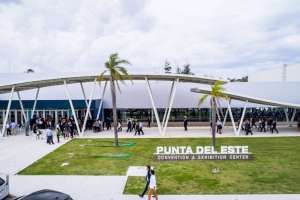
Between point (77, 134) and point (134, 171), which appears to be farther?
point (77, 134)

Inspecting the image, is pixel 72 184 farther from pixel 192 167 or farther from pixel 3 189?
pixel 192 167

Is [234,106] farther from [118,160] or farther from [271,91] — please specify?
[118,160]

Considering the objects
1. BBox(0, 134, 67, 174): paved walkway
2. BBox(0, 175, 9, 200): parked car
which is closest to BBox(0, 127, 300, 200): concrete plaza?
BBox(0, 134, 67, 174): paved walkway

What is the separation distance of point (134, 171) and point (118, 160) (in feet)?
9.19

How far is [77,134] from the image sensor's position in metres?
29.0

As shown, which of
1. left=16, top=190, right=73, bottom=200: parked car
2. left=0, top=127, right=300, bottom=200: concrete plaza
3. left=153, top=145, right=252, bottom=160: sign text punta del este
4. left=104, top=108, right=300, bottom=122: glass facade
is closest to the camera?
left=16, top=190, right=73, bottom=200: parked car

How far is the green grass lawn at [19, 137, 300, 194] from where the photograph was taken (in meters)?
13.0

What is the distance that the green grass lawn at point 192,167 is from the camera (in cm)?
1295

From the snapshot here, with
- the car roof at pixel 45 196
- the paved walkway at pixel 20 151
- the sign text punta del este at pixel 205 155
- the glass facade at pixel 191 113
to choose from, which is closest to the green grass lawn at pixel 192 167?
the sign text punta del este at pixel 205 155

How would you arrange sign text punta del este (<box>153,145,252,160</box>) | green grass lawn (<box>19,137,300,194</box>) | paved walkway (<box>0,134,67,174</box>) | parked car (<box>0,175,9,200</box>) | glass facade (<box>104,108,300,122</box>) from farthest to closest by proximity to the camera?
glass facade (<box>104,108,300,122</box>)
sign text punta del este (<box>153,145,252,160</box>)
paved walkway (<box>0,134,67,174</box>)
green grass lawn (<box>19,137,300,194</box>)
parked car (<box>0,175,9,200</box>)

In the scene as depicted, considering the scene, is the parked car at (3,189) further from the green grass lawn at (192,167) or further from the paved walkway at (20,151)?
the paved walkway at (20,151)

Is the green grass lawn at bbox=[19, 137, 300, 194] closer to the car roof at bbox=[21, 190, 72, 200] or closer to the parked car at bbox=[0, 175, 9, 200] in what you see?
the car roof at bbox=[21, 190, 72, 200]

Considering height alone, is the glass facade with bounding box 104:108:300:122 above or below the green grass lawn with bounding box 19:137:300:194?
above

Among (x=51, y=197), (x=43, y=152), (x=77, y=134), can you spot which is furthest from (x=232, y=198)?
(x=77, y=134)
